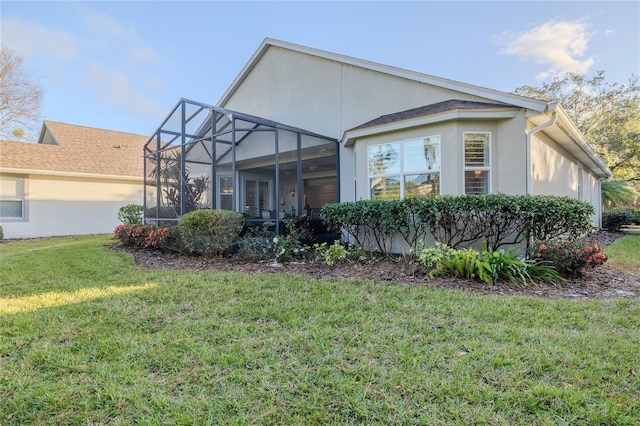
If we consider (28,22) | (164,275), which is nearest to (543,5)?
(164,275)

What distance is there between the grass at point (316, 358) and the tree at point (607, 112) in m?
27.2

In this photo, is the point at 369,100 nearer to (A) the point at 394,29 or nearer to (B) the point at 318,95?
(B) the point at 318,95

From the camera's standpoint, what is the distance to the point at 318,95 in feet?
33.8

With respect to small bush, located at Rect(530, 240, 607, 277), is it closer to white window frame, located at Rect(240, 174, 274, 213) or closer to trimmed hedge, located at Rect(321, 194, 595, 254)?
trimmed hedge, located at Rect(321, 194, 595, 254)

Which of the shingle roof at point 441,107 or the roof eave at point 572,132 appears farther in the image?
the roof eave at point 572,132

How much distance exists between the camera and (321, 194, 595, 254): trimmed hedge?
5590 mm

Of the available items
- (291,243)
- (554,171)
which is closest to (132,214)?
(291,243)

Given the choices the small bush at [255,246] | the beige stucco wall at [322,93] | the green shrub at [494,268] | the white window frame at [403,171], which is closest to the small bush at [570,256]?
the green shrub at [494,268]

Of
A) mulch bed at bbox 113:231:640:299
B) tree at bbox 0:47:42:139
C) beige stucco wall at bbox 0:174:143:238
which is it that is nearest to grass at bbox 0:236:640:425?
mulch bed at bbox 113:231:640:299

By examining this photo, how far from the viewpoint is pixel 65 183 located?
13.9m

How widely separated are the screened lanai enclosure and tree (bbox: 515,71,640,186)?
2500 centimetres

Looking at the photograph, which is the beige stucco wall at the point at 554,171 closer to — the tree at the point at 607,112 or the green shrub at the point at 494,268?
the green shrub at the point at 494,268

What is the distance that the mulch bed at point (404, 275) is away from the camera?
4637 millimetres

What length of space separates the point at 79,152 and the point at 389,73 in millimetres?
15365
